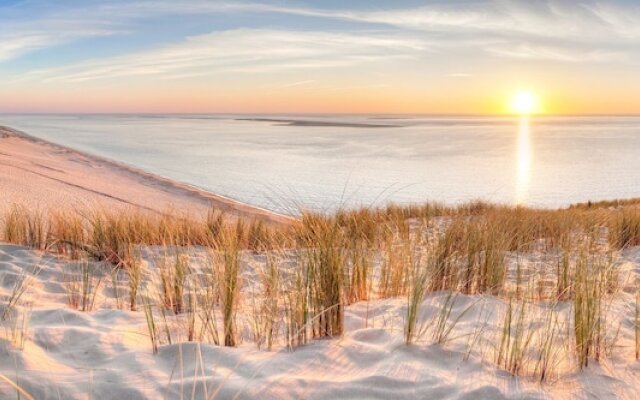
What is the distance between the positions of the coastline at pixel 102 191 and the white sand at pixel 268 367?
560 centimetres

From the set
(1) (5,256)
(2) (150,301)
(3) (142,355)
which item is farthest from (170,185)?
(3) (142,355)

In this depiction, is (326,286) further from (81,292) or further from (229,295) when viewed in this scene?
(81,292)

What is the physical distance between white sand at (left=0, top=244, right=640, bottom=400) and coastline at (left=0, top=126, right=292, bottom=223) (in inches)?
221

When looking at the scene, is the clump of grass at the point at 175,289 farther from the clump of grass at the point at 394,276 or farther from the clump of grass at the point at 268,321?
the clump of grass at the point at 394,276

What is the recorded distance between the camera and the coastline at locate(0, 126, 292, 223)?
10484 mm

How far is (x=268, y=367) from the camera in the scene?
2553mm

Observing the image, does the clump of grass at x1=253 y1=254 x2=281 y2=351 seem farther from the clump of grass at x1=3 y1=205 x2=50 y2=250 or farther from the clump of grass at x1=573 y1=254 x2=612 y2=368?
the clump of grass at x1=3 y1=205 x2=50 y2=250

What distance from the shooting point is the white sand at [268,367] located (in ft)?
7.60

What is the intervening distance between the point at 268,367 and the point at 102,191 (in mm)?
12287

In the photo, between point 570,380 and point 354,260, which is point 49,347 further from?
point 570,380

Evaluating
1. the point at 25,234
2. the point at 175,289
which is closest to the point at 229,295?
the point at 175,289

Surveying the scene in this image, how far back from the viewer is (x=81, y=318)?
10.5ft

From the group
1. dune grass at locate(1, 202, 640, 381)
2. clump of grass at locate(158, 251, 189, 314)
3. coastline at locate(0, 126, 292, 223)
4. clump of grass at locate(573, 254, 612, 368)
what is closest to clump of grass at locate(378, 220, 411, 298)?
dune grass at locate(1, 202, 640, 381)

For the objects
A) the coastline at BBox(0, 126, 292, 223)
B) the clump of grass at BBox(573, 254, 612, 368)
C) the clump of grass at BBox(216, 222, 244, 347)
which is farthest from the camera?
the coastline at BBox(0, 126, 292, 223)
